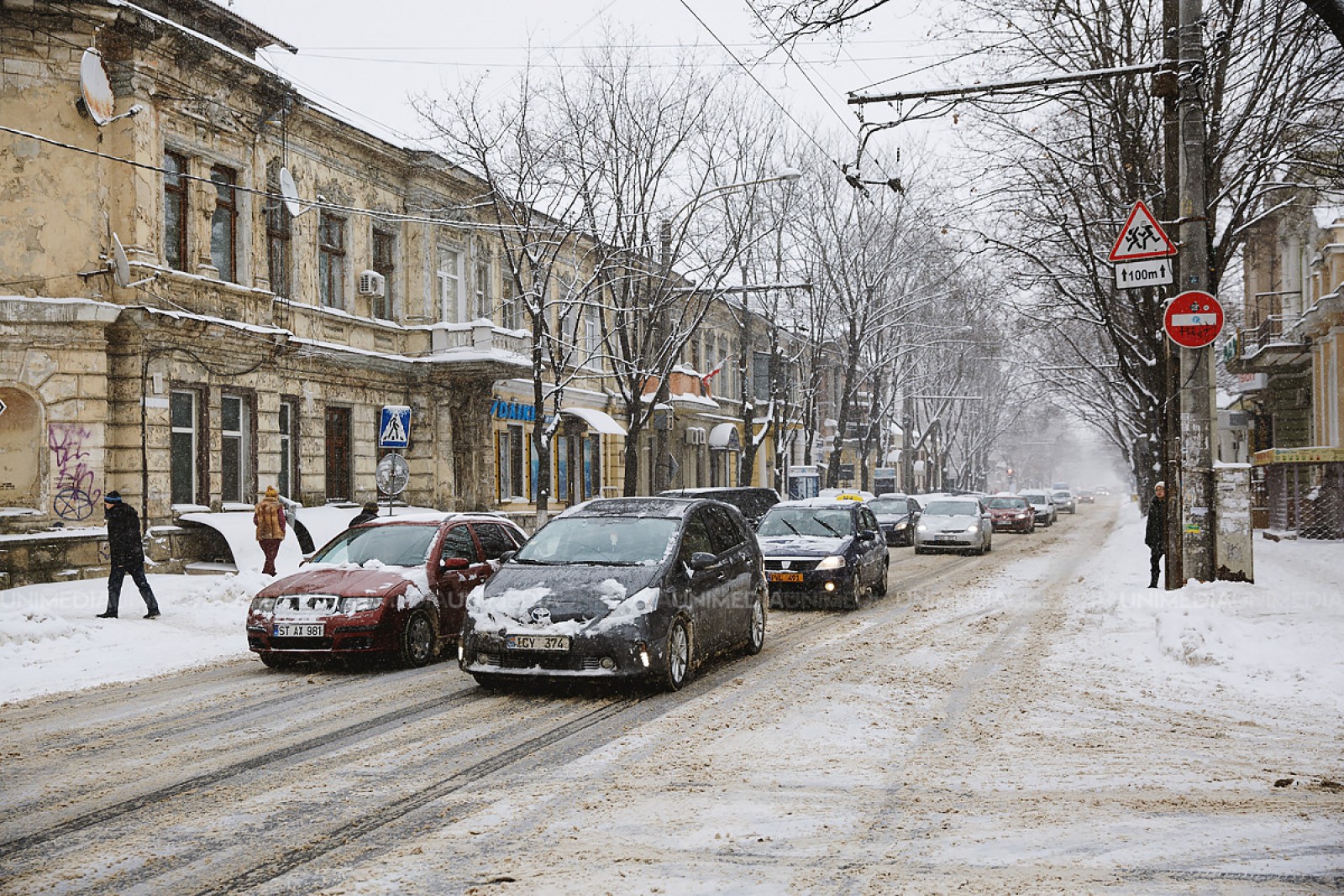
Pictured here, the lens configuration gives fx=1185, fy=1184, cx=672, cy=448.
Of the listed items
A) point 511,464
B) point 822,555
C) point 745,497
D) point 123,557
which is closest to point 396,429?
point 123,557

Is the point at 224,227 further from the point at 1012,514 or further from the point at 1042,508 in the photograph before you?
the point at 1042,508

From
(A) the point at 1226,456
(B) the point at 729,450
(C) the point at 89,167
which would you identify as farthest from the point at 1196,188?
(A) the point at 1226,456

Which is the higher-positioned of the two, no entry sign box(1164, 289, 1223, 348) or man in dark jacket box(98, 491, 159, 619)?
no entry sign box(1164, 289, 1223, 348)

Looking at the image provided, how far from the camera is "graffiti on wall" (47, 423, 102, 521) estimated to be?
1852 cm

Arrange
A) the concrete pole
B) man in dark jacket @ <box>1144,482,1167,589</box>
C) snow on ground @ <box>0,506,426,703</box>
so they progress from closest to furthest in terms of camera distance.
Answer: snow on ground @ <box>0,506,426,703</box> < the concrete pole < man in dark jacket @ <box>1144,482,1167,589</box>

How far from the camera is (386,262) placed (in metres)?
27.3

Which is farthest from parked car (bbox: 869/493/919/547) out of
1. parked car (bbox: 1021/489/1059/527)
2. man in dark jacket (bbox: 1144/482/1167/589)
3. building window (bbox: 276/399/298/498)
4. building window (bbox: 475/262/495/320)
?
building window (bbox: 276/399/298/498)

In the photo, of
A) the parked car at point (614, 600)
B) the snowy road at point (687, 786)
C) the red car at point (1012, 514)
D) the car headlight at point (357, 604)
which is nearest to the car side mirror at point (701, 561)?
the parked car at point (614, 600)

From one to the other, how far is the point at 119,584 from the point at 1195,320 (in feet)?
41.5

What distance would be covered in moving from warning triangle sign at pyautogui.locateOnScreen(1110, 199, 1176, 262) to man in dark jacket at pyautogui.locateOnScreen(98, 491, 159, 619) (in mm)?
11905

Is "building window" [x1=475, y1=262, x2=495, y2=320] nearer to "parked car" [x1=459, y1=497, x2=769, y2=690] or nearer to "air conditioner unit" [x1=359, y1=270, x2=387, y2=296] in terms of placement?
"air conditioner unit" [x1=359, y1=270, x2=387, y2=296]

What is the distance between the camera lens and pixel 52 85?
1856 cm

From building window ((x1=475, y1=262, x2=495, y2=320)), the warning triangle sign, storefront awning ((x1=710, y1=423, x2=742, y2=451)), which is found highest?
building window ((x1=475, y1=262, x2=495, y2=320))

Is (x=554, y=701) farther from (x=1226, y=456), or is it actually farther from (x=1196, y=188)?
(x=1226, y=456)
